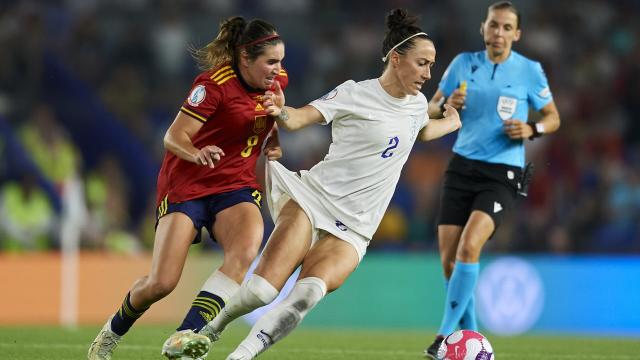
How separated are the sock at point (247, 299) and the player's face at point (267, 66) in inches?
49.0

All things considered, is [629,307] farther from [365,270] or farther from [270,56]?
[270,56]

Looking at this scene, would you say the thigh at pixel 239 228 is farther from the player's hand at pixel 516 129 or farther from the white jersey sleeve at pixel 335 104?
the player's hand at pixel 516 129

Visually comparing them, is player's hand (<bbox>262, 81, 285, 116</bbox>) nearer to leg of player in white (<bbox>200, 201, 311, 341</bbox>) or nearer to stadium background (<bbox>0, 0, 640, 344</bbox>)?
leg of player in white (<bbox>200, 201, 311, 341</bbox>)

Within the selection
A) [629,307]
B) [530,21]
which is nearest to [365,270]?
[629,307]

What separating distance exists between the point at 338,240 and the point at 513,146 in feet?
8.12

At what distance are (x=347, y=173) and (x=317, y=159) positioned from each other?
9.53 metres

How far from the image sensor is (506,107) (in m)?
8.89

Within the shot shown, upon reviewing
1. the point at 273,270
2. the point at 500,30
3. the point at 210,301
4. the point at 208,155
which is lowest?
the point at 210,301

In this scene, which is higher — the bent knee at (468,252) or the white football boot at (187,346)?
the bent knee at (468,252)

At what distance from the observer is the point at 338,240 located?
6.92 metres

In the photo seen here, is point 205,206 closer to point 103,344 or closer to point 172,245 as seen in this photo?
point 172,245

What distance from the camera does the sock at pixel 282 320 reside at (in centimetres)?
624

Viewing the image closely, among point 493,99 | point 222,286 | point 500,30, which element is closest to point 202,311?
point 222,286

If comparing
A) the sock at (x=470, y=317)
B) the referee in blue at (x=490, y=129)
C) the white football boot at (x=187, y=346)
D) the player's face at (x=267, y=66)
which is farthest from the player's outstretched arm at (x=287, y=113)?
the sock at (x=470, y=317)
